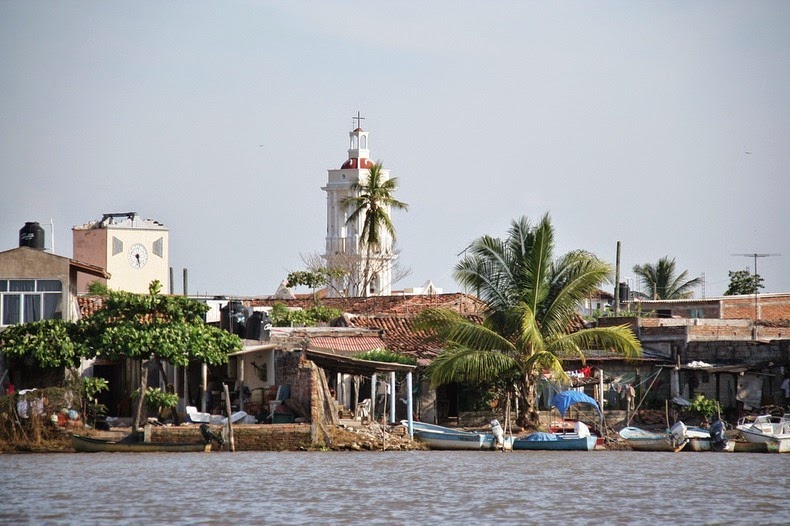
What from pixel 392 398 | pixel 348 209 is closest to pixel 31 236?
pixel 392 398

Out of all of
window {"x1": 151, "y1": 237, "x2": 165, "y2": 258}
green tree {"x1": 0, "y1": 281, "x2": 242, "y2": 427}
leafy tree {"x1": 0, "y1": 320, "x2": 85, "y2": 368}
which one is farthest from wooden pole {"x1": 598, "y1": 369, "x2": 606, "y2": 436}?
window {"x1": 151, "y1": 237, "x2": 165, "y2": 258}

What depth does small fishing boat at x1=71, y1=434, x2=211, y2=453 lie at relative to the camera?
30609mm

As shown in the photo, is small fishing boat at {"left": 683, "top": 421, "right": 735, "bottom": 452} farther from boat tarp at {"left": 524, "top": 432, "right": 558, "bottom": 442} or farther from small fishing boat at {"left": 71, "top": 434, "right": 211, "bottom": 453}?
small fishing boat at {"left": 71, "top": 434, "right": 211, "bottom": 453}

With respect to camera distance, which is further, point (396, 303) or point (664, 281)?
point (664, 281)

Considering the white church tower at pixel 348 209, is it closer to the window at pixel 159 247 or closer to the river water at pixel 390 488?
the window at pixel 159 247

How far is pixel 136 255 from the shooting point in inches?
2176

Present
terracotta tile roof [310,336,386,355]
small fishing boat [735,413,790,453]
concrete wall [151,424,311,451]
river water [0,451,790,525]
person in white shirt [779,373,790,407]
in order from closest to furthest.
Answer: river water [0,451,790,525] → concrete wall [151,424,311,451] → small fishing boat [735,413,790,453] → person in white shirt [779,373,790,407] → terracotta tile roof [310,336,386,355]

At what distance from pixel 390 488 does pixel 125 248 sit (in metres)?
33.8

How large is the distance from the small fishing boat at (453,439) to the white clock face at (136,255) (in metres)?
25.1

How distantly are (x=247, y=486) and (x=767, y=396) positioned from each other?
1802 cm

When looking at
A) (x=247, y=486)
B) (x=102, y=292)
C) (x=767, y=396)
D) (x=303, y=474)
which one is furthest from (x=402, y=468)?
(x=102, y=292)

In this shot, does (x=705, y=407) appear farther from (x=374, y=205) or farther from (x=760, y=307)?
(x=374, y=205)

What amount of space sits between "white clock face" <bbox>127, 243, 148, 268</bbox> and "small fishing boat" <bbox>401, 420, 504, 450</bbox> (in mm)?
25080

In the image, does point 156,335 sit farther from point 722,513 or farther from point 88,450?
point 722,513
